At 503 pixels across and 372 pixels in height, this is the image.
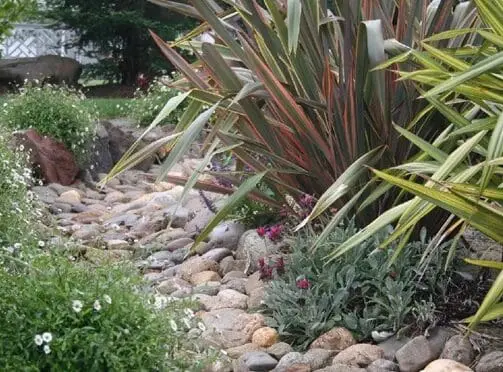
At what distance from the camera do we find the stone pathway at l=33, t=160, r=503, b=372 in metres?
2.87

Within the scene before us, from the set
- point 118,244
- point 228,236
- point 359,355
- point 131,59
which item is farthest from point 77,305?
point 131,59

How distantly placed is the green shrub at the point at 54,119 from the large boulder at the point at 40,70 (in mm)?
4699

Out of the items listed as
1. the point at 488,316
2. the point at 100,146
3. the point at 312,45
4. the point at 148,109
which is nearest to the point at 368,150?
the point at 312,45

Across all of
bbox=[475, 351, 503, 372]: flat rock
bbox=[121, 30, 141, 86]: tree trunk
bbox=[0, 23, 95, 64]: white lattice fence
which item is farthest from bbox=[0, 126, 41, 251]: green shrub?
bbox=[0, 23, 95, 64]: white lattice fence

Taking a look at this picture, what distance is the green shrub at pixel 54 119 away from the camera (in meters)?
6.84

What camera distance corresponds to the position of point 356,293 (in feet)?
10.5

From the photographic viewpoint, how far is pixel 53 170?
659 cm

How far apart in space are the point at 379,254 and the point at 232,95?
92 cm

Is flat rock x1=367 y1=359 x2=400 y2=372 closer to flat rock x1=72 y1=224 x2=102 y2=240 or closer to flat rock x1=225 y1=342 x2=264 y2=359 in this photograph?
flat rock x1=225 y1=342 x2=264 y2=359

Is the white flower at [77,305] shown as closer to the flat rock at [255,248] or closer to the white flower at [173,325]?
the white flower at [173,325]

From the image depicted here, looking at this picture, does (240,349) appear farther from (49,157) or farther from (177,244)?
(49,157)

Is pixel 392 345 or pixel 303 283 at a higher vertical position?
pixel 303 283

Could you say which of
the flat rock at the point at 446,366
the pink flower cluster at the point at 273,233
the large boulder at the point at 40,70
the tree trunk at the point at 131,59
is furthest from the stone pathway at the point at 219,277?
the tree trunk at the point at 131,59

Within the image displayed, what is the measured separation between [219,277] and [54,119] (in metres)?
3.34
